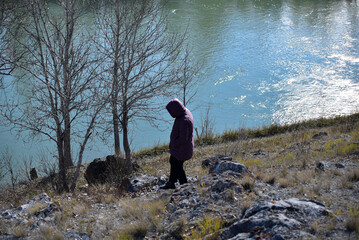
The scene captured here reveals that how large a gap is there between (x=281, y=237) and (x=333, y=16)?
3024 cm

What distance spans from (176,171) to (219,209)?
158cm

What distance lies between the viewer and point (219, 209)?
17.9 feet

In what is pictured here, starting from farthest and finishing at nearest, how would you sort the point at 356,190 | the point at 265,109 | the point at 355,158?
1. the point at 265,109
2. the point at 355,158
3. the point at 356,190

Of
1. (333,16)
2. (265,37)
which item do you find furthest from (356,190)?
(333,16)

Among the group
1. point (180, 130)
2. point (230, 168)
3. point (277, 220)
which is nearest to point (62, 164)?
point (180, 130)

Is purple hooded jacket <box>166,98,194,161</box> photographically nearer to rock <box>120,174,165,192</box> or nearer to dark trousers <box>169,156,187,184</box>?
dark trousers <box>169,156,187,184</box>

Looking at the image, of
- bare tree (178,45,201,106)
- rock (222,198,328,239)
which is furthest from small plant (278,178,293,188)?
bare tree (178,45,201,106)

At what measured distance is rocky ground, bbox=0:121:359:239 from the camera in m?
4.55

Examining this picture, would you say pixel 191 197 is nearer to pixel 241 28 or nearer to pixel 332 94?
pixel 332 94

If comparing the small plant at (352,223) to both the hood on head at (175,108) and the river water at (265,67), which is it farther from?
the river water at (265,67)

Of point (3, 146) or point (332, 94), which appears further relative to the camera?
point (332, 94)

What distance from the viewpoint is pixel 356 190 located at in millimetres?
5859

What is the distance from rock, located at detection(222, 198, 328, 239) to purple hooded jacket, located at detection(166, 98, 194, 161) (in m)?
1.83

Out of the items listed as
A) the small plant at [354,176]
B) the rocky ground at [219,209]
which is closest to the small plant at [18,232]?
the rocky ground at [219,209]
